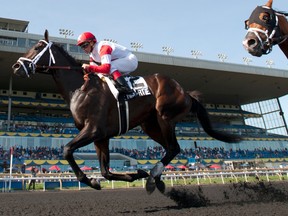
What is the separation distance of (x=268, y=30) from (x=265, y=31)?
0.25 feet

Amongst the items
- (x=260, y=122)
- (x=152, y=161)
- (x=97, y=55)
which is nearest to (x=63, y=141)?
(x=152, y=161)

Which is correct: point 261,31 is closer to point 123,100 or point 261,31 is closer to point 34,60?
point 123,100

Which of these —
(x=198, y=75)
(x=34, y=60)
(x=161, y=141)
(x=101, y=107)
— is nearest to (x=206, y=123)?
(x=161, y=141)

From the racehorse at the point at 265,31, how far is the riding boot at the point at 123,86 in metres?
1.92

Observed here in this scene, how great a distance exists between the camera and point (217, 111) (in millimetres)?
51062

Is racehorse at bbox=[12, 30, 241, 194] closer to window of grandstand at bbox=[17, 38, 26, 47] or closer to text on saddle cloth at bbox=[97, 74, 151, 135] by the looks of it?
text on saddle cloth at bbox=[97, 74, 151, 135]

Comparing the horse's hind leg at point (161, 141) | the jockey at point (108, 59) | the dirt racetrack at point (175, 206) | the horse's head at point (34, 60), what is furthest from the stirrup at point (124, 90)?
the dirt racetrack at point (175, 206)

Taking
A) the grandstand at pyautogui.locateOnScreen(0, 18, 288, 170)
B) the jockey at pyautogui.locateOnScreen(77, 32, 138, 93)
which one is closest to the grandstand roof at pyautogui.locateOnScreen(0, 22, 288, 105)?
the grandstand at pyautogui.locateOnScreen(0, 18, 288, 170)

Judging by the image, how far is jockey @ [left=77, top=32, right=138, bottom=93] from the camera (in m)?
4.79

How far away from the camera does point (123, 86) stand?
4891 millimetres

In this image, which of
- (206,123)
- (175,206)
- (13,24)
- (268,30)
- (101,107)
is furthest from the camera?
(13,24)

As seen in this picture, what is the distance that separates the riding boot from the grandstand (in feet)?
87.5

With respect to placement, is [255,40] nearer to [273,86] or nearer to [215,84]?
[215,84]

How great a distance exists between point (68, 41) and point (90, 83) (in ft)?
104
